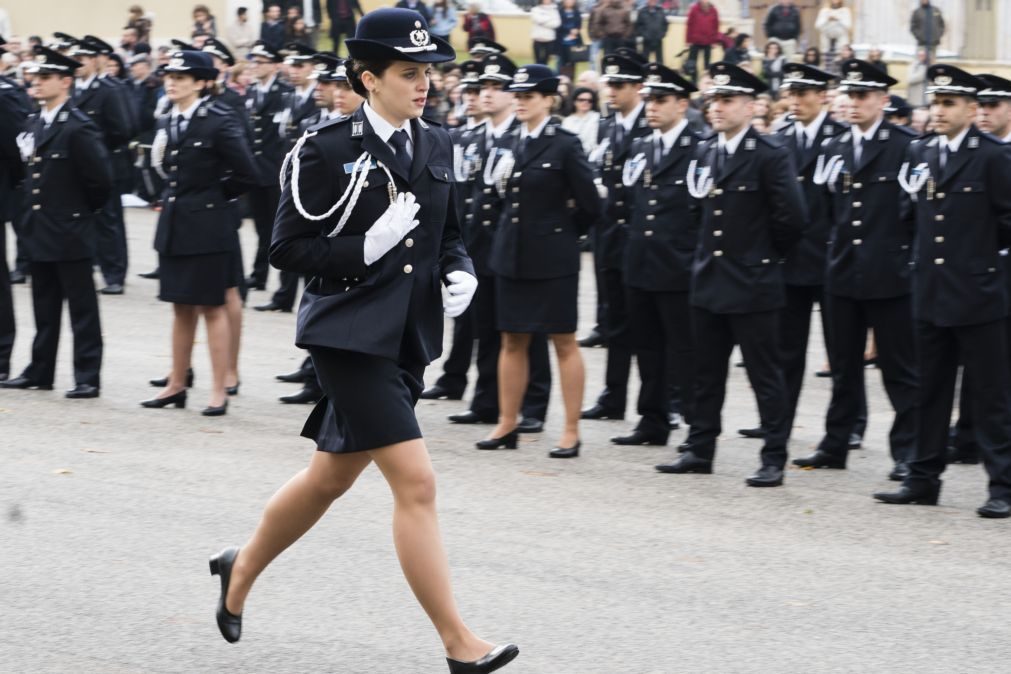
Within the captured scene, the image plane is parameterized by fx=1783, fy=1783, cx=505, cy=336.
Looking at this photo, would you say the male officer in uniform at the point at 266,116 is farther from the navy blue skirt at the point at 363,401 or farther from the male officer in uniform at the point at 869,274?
the navy blue skirt at the point at 363,401

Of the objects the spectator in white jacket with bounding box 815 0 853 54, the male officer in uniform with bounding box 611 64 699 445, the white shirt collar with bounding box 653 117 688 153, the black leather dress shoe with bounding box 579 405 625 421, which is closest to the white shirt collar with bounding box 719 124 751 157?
the male officer in uniform with bounding box 611 64 699 445

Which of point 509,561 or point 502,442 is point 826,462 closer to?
point 502,442

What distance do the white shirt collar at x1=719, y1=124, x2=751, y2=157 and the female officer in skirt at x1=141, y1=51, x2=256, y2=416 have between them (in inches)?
114

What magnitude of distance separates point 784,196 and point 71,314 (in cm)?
465

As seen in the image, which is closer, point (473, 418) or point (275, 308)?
point (473, 418)

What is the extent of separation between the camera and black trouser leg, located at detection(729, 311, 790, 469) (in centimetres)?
877

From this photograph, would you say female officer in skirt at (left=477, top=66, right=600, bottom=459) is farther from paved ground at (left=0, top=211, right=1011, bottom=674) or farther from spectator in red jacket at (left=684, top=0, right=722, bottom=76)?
spectator in red jacket at (left=684, top=0, right=722, bottom=76)

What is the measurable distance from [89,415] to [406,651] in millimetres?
5021

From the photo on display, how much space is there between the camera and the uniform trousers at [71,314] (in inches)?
428

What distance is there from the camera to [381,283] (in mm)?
5340

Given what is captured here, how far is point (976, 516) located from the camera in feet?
26.5

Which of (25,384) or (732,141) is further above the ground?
(732,141)

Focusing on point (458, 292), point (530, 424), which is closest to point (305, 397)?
point (530, 424)

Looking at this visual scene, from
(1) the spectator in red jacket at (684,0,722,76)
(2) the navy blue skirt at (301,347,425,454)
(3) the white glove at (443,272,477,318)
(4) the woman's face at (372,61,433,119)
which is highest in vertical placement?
(1) the spectator in red jacket at (684,0,722,76)
